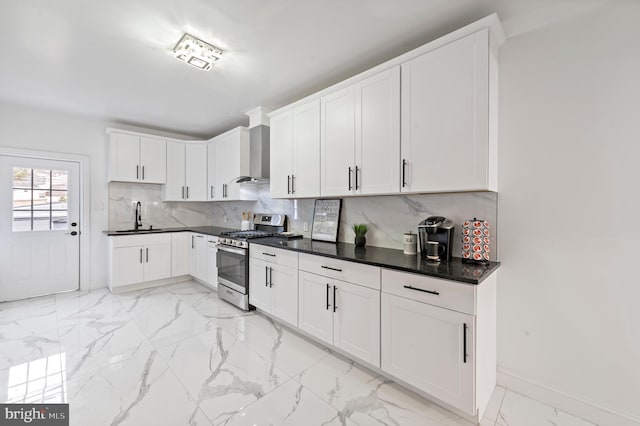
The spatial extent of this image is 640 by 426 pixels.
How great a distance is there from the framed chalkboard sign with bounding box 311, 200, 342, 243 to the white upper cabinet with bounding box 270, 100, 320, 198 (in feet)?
1.13

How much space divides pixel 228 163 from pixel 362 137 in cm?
250

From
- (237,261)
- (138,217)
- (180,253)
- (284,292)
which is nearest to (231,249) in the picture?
(237,261)

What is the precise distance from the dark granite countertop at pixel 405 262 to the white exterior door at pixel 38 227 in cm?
352

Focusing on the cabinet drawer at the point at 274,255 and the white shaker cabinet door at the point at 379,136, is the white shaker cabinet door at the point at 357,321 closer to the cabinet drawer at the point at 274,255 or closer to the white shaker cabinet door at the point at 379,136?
the cabinet drawer at the point at 274,255

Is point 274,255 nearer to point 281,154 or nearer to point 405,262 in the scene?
point 281,154

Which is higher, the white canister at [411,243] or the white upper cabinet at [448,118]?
the white upper cabinet at [448,118]

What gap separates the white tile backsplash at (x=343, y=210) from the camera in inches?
85.8

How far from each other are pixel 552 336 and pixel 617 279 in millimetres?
520

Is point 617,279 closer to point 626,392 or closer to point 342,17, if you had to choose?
point 626,392

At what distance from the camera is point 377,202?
2721 mm

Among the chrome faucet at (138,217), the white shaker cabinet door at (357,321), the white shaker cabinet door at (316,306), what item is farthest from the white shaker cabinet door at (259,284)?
the chrome faucet at (138,217)

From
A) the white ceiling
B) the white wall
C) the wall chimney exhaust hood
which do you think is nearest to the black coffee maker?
the white wall

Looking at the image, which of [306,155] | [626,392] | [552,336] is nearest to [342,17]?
[306,155]

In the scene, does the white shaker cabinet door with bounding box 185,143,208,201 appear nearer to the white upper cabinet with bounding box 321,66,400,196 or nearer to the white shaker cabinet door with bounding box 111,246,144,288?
the white shaker cabinet door with bounding box 111,246,144,288
